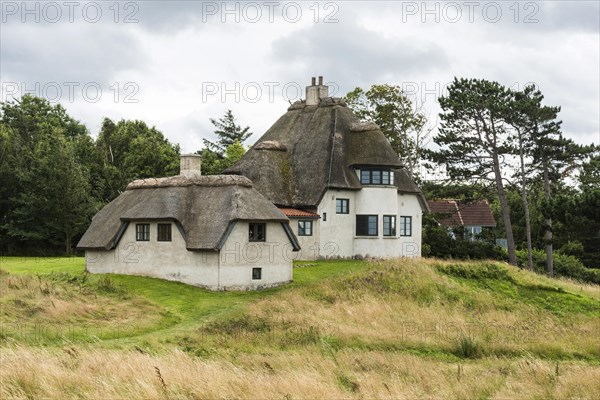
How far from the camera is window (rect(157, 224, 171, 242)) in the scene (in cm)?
3219

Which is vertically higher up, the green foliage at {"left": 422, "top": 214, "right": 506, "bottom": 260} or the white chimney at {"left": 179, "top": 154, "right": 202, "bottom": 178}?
the white chimney at {"left": 179, "top": 154, "right": 202, "bottom": 178}

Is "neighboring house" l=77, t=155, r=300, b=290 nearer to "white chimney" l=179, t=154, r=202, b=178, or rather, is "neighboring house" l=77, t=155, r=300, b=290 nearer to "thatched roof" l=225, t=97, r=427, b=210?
"white chimney" l=179, t=154, r=202, b=178

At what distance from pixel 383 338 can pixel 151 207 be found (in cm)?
1538

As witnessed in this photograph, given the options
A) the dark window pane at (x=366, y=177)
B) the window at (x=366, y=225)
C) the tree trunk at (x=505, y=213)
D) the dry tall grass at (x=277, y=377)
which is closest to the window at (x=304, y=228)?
the window at (x=366, y=225)

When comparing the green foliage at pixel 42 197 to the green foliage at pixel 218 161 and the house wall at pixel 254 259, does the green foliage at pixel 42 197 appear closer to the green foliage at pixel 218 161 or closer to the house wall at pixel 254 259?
the green foliage at pixel 218 161

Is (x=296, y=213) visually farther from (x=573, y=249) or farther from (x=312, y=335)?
(x=573, y=249)

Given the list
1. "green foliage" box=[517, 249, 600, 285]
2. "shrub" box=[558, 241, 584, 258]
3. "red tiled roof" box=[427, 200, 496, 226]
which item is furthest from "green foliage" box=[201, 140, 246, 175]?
"shrub" box=[558, 241, 584, 258]

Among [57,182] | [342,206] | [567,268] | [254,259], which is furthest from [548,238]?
[57,182]

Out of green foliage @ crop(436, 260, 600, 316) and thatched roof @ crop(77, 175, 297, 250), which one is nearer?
green foliage @ crop(436, 260, 600, 316)

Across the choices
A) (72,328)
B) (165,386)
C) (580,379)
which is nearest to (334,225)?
(72,328)

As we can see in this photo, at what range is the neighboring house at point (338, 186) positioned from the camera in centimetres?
4078

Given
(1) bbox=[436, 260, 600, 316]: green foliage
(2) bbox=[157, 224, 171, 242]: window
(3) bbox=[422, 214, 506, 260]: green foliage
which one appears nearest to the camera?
(1) bbox=[436, 260, 600, 316]: green foliage

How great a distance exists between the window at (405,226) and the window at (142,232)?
17.7 m

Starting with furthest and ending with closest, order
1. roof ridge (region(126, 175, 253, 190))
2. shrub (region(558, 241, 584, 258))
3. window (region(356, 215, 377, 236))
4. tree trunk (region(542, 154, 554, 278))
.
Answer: shrub (region(558, 241, 584, 258))
tree trunk (region(542, 154, 554, 278))
window (region(356, 215, 377, 236))
roof ridge (region(126, 175, 253, 190))
